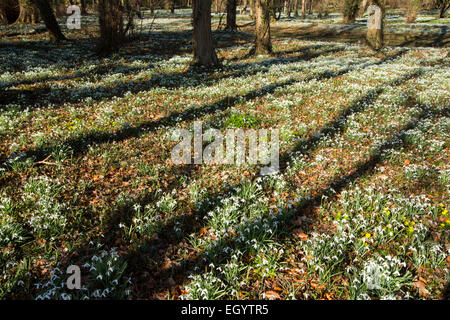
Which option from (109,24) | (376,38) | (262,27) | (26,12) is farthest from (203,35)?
(26,12)

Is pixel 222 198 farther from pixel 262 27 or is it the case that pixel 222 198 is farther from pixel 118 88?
pixel 262 27

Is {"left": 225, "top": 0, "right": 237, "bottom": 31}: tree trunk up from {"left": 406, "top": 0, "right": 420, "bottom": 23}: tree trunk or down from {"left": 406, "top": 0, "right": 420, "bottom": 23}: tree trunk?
down

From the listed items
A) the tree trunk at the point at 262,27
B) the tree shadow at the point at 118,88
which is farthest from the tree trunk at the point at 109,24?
the tree trunk at the point at 262,27

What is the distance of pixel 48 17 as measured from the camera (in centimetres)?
2020

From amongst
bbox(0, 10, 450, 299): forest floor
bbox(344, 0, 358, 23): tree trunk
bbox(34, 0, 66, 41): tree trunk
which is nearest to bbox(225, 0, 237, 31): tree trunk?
bbox(34, 0, 66, 41): tree trunk

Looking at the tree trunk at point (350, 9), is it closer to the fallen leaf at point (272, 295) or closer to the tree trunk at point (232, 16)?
the tree trunk at point (232, 16)

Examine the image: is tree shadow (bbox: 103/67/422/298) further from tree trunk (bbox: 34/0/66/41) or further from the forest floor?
tree trunk (bbox: 34/0/66/41)

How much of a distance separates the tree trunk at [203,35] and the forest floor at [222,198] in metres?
4.96

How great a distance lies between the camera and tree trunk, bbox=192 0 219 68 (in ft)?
45.6

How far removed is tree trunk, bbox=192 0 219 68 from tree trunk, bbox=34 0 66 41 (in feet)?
43.7

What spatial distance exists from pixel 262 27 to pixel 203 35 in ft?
22.6

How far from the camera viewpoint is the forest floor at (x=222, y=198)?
3539 millimetres
